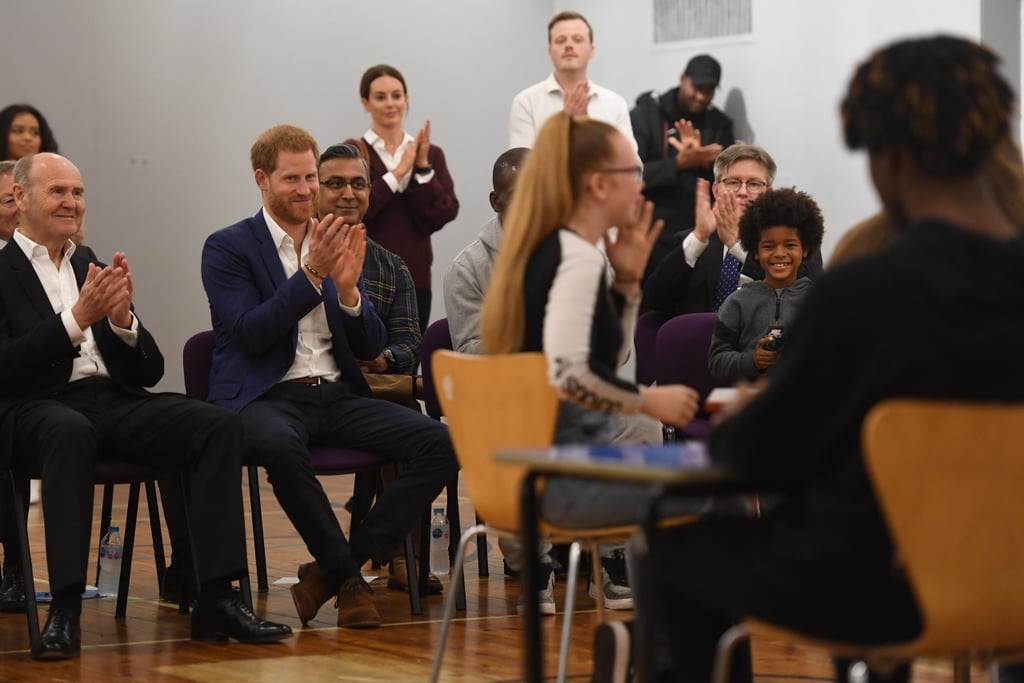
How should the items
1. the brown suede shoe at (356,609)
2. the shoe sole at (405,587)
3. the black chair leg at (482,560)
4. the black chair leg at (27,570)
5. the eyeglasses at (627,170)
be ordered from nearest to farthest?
the eyeglasses at (627,170) < the black chair leg at (27,570) < the brown suede shoe at (356,609) < the shoe sole at (405,587) < the black chair leg at (482,560)

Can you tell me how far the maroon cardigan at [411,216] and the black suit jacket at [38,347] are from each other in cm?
226

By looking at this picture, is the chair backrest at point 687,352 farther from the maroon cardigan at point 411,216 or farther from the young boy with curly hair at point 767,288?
the maroon cardigan at point 411,216

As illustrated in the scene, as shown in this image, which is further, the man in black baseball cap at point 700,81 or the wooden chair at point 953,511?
the man in black baseball cap at point 700,81

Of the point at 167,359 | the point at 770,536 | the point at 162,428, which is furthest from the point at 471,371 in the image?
the point at 167,359

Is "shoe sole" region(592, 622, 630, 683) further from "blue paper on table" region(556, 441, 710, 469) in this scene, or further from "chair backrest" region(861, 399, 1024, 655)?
"chair backrest" region(861, 399, 1024, 655)

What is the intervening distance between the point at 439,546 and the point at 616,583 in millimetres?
971

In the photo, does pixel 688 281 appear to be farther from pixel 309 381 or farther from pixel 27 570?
pixel 27 570

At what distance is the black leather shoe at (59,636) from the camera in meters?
3.77

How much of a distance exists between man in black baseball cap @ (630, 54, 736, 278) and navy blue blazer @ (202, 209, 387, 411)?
2430 millimetres

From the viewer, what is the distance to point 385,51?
8742 mm

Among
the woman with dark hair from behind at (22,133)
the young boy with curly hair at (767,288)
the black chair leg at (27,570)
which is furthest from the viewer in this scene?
the woman with dark hair from behind at (22,133)

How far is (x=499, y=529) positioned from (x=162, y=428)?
→ 1.50m

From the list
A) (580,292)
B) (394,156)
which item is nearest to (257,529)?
(580,292)

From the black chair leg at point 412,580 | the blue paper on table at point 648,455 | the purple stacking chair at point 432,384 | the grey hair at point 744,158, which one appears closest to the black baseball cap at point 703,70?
the grey hair at point 744,158
